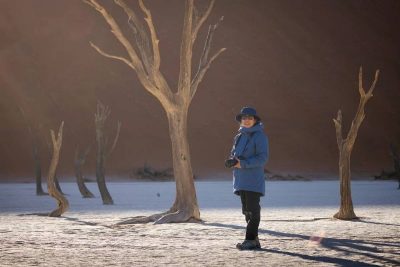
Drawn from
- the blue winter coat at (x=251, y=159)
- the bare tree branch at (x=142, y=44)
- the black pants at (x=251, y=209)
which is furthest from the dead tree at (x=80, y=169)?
the black pants at (x=251, y=209)

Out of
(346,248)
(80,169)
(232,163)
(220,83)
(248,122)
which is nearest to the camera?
(232,163)

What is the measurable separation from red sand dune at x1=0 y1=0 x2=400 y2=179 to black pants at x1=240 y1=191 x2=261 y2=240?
3733cm

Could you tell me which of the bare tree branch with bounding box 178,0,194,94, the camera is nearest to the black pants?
the camera

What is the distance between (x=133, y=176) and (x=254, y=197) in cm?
3688

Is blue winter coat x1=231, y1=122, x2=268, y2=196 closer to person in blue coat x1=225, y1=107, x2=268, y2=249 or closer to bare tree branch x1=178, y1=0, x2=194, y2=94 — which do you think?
person in blue coat x1=225, y1=107, x2=268, y2=249

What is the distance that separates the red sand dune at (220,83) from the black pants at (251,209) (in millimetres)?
37333

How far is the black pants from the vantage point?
316 inches

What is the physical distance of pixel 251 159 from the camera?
800 centimetres

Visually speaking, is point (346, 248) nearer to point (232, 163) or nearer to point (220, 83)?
point (232, 163)

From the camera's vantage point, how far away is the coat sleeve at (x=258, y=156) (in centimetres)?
797

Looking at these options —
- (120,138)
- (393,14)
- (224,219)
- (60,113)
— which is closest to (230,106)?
(120,138)

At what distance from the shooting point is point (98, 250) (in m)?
8.16

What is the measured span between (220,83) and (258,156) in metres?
45.2

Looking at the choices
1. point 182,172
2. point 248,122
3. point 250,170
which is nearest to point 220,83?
point 182,172
